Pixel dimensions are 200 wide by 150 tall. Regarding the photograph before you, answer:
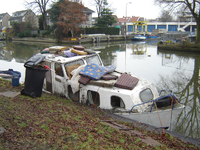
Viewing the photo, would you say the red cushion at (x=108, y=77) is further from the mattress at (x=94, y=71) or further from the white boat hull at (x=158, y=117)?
the white boat hull at (x=158, y=117)

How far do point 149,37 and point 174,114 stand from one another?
176ft

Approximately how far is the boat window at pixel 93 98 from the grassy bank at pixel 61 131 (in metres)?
0.54

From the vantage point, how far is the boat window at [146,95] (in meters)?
6.88

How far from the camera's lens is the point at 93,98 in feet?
24.9

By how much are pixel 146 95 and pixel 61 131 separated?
138 inches

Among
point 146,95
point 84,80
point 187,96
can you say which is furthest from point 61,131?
point 187,96

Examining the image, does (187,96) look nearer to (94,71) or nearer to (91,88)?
(94,71)

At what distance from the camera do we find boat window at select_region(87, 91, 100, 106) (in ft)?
24.3

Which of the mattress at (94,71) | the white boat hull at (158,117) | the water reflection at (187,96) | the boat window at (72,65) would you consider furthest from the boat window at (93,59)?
the water reflection at (187,96)

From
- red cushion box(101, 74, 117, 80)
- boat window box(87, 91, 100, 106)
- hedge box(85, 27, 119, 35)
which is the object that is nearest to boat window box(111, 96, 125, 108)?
boat window box(87, 91, 100, 106)

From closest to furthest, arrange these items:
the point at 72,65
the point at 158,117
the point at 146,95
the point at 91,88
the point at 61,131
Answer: the point at 61,131 < the point at 158,117 < the point at 146,95 < the point at 91,88 < the point at 72,65

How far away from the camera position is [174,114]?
6.27m

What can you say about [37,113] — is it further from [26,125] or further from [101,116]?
[101,116]

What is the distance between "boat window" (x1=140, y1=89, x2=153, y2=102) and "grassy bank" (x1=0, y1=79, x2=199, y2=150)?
1.24m
